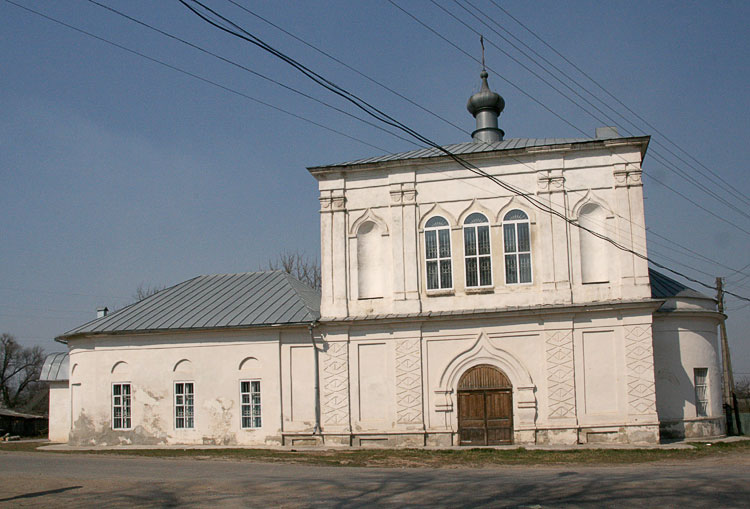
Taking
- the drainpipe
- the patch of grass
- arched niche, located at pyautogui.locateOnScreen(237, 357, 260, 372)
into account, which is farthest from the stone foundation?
arched niche, located at pyautogui.locateOnScreen(237, 357, 260, 372)

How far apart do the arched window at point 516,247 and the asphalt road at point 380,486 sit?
7592mm

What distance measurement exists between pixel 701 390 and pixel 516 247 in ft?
24.1

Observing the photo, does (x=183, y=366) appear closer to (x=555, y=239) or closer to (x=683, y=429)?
(x=555, y=239)

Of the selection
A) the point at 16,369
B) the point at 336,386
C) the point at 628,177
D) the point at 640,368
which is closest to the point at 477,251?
the point at 628,177

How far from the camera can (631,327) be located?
836 inches

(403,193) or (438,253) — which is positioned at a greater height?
(403,193)

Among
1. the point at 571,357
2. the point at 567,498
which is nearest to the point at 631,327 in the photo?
the point at 571,357

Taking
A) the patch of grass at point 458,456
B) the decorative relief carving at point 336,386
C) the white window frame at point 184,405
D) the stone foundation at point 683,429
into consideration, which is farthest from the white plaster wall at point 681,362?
the white window frame at point 184,405

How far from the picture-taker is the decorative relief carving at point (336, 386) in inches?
902

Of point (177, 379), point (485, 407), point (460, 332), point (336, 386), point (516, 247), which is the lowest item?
point (485, 407)

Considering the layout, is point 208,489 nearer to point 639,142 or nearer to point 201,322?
point 201,322

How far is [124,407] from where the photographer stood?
25281 mm

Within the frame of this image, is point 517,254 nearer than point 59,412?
Yes

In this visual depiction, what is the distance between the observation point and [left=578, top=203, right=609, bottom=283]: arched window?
72.3ft
